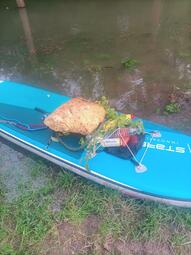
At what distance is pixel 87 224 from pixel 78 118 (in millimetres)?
997

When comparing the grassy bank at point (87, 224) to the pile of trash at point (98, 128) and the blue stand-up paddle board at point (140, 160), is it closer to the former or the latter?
the blue stand-up paddle board at point (140, 160)

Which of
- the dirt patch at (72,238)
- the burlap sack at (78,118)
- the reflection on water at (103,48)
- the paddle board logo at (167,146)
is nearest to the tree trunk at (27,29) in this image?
A: the reflection on water at (103,48)

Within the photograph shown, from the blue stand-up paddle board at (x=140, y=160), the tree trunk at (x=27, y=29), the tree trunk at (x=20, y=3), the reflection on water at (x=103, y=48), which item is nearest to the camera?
the blue stand-up paddle board at (x=140, y=160)

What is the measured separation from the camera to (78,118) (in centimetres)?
335

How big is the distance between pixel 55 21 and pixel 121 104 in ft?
14.3

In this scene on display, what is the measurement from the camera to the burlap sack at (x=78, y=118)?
3355 millimetres

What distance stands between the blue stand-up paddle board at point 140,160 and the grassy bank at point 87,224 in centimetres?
14

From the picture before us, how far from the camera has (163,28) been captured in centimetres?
738

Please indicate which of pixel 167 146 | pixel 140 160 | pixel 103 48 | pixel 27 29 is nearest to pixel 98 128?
pixel 140 160

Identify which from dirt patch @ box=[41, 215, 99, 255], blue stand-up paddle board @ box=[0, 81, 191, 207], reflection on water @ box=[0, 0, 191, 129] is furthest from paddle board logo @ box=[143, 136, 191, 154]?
reflection on water @ box=[0, 0, 191, 129]

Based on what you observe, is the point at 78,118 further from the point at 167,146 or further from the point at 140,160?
the point at 167,146

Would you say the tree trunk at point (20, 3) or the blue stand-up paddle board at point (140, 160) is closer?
the blue stand-up paddle board at point (140, 160)

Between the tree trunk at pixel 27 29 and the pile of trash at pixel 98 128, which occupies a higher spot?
→ the pile of trash at pixel 98 128

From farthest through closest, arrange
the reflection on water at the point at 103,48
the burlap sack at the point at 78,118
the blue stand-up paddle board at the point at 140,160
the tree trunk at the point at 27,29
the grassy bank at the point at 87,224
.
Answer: the tree trunk at the point at 27,29
the reflection on water at the point at 103,48
the burlap sack at the point at 78,118
the blue stand-up paddle board at the point at 140,160
the grassy bank at the point at 87,224
